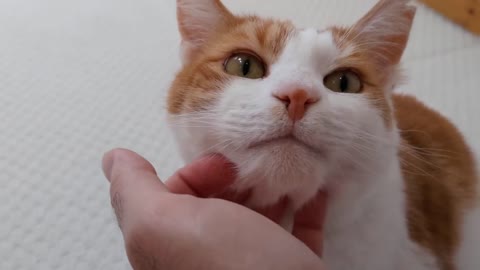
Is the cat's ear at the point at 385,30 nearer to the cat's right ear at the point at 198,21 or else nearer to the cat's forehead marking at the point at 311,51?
the cat's forehead marking at the point at 311,51

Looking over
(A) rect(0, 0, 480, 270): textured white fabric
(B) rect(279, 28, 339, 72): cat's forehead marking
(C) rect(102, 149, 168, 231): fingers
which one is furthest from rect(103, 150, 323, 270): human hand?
(A) rect(0, 0, 480, 270): textured white fabric

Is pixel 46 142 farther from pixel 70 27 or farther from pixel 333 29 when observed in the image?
pixel 333 29

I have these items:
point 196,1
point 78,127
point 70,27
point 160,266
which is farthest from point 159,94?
point 160,266

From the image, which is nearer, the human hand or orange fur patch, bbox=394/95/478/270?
the human hand

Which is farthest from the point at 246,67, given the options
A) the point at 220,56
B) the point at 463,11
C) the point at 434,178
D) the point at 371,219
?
the point at 463,11

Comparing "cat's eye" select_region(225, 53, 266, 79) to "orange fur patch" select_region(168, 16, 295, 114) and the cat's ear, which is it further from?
the cat's ear

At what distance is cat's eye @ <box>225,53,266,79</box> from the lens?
0.62m

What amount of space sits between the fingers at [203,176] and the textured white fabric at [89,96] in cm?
26

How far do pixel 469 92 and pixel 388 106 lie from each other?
2.48 ft

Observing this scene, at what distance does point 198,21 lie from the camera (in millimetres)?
747

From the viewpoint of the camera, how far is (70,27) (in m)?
1.47

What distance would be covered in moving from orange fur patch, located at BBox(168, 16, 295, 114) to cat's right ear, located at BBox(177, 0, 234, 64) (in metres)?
0.01

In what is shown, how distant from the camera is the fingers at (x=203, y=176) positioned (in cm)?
57

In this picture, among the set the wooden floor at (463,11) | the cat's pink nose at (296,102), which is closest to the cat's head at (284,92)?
the cat's pink nose at (296,102)
